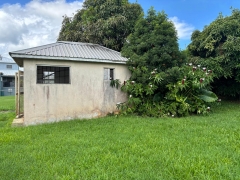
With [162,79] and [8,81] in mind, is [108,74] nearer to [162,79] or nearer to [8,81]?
[162,79]

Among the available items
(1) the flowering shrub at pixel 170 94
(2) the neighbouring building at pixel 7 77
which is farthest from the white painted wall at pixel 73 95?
(2) the neighbouring building at pixel 7 77

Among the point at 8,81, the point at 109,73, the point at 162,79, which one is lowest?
the point at 162,79

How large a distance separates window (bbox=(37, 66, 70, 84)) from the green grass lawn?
7.17 ft

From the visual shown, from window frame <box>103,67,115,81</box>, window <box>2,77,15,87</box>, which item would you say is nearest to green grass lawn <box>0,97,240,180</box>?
window frame <box>103,67,115,81</box>

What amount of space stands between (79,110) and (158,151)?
455cm

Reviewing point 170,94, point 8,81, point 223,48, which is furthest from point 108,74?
point 8,81

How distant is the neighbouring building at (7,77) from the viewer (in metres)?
27.6

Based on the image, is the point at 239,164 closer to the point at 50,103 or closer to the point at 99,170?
the point at 99,170

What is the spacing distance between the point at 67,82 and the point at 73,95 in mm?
587

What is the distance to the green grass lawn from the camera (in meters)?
3.04

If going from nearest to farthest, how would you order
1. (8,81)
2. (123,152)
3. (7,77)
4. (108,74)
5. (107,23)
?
(123,152) → (108,74) → (107,23) → (7,77) → (8,81)

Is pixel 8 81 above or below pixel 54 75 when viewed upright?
above

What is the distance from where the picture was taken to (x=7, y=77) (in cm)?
2881

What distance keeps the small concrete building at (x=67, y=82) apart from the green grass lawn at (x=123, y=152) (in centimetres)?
130
